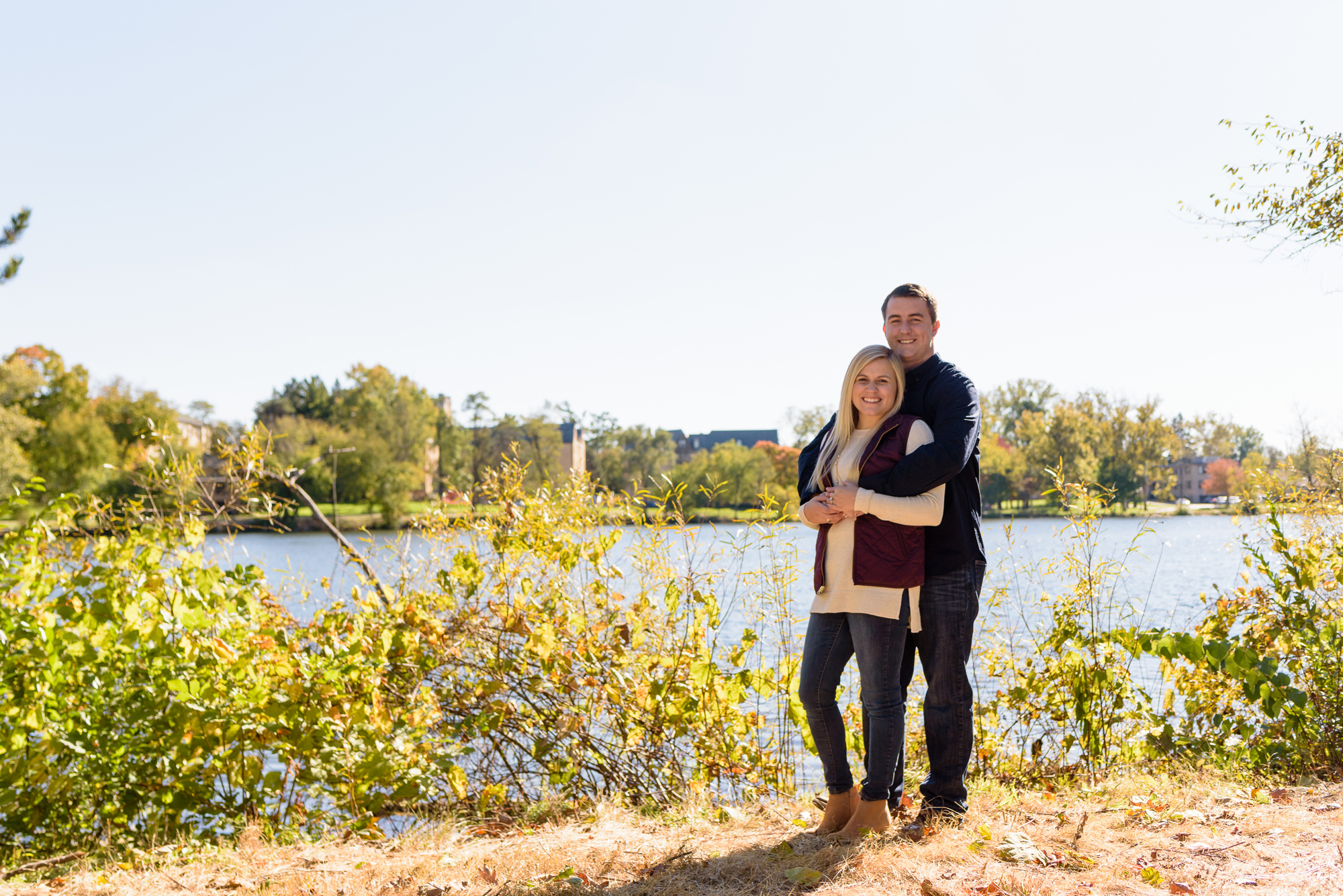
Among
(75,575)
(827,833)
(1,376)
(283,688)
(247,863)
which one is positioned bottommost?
(247,863)

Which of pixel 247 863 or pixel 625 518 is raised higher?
pixel 625 518

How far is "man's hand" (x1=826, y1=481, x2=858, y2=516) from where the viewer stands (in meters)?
2.93

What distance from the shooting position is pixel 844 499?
116 inches

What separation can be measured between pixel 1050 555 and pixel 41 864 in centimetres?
493

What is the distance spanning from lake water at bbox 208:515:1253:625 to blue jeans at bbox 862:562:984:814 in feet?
4.70

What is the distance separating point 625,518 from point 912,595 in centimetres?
A: 221

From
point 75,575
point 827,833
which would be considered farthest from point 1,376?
point 827,833

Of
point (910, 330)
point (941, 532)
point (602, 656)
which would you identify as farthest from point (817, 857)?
point (910, 330)

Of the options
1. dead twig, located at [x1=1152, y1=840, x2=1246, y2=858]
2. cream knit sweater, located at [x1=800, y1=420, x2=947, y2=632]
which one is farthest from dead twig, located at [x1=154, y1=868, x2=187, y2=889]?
dead twig, located at [x1=1152, y1=840, x2=1246, y2=858]

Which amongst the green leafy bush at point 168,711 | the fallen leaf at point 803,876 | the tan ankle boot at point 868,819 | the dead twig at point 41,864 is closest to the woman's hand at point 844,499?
the tan ankle boot at point 868,819

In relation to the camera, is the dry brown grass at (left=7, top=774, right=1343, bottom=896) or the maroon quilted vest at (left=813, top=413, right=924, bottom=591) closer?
the dry brown grass at (left=7, top=774, right=1343, bottom=896)

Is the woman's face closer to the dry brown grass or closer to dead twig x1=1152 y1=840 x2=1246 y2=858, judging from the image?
the dry brown grass

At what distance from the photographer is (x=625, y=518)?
4.95m

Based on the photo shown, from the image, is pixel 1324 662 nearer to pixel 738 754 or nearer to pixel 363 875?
pixel 738 754
